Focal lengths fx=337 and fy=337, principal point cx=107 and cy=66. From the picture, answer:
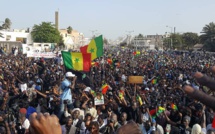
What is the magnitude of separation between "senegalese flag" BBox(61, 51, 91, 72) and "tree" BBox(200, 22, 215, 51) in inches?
1893

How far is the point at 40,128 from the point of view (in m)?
0.98

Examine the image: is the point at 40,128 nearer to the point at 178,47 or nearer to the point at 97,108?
the point at 97,108

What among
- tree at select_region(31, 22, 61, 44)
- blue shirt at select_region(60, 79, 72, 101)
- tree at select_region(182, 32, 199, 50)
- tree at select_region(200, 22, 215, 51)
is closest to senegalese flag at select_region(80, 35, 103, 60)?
blue shirt at select_region(60, 79, 72, 101)

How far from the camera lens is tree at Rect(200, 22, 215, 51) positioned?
5650cm

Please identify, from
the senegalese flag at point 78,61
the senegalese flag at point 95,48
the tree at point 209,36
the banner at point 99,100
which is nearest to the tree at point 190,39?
the tree at point 209,36

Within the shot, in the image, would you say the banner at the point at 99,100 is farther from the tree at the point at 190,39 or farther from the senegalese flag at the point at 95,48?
the tree at the point at 190,39

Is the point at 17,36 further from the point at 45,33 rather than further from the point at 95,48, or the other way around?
the point at 95,48

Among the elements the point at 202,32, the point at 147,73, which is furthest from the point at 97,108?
the point at 202,32

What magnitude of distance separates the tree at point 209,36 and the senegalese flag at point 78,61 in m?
48.1

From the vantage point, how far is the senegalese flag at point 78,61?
11.4m

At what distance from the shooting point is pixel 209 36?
5850cm

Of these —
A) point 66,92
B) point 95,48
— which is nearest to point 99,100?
point 66,92

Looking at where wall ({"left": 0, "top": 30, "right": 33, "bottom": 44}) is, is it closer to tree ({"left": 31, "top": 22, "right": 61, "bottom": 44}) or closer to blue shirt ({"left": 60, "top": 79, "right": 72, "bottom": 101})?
tree ({"left": 31, "top": 22, "right": 61, "bottom": 44})

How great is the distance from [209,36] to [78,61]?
5085cm
